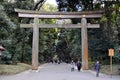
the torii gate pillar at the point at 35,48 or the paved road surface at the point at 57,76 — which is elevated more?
the torii gate pillar at the point at 35,48

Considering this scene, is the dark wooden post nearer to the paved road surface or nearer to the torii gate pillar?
the paved road surface

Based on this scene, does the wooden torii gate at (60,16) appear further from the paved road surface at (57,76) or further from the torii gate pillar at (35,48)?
the paved road surface at (57,76)

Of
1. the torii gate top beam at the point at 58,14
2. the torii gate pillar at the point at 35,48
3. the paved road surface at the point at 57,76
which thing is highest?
the torii gate top beam at the point at 58,14

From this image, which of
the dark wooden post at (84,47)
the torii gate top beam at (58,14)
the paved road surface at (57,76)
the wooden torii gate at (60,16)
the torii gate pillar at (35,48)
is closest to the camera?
the paved road surface at (57,76)

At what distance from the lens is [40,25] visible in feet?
132

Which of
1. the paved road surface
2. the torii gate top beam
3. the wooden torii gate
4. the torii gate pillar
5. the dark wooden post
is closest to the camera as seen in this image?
the paved road surface

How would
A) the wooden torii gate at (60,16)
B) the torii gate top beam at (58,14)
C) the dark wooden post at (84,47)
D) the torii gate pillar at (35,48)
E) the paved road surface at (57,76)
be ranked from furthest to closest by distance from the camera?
the torii gate top beam at (58,14) < the wooden torii gate at (60,16) < the dark wooden post at (84,47) < the torii gate pillar at (35,48) < the paved road surface at (57,76)

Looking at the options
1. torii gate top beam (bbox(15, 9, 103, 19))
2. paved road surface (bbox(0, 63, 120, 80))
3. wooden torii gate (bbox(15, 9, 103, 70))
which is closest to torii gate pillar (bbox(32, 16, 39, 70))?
wooden torii gate (bbox(15, 9, 103, 70))

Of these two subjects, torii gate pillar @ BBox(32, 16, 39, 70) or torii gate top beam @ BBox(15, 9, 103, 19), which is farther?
torii gate top beam @ BBox(15, 9, 103, 19)

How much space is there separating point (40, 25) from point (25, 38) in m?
13.6

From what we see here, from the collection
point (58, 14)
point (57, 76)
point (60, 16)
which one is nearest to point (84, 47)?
point (60, 16)

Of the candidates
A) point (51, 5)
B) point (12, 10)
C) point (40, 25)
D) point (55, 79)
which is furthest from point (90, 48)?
point (51, 5)

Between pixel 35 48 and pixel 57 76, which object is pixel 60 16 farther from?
pixel 57 76

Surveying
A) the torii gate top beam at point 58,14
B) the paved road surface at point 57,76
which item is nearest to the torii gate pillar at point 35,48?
the torii gate top beam at point 58,14
